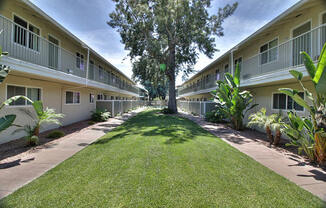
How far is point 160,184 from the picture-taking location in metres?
3.17

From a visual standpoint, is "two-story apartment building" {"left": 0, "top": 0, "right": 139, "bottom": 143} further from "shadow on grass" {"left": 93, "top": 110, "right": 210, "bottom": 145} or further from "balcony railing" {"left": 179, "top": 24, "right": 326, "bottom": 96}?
"balcony railing" {"left": 179, "top": 24, "right": 326, "bottom": 96}

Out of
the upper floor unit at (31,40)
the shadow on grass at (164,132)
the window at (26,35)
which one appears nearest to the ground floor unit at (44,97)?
the upper floor unit at (31,40)

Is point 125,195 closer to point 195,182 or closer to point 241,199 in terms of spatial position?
point 195,182

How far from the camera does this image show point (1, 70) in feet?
14.0

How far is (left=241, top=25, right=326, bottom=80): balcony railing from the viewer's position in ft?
19.9

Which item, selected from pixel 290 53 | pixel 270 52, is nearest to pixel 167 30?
pixel 270 52

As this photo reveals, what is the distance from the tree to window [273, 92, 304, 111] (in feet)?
32.1

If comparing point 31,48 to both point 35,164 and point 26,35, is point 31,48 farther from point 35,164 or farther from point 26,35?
point 35,164

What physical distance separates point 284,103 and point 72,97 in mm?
14382

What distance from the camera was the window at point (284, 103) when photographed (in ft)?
Result: 23.8

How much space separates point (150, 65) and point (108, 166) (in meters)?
15.5

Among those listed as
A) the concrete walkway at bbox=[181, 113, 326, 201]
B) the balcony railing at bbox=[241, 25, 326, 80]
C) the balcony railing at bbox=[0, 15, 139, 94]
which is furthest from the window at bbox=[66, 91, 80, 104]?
the balcony railing at bbox=[241, 25, 326, 80]

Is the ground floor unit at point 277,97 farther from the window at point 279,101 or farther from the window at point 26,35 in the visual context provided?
the window at point 26,35

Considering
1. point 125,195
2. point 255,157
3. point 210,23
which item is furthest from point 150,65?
point 125,195
